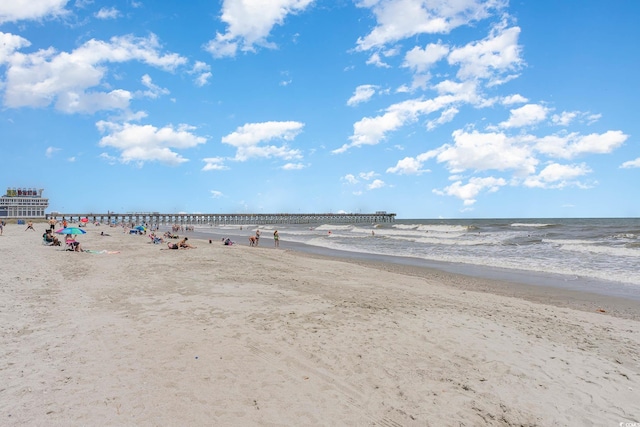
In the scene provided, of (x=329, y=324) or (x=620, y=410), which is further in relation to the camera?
(x=329, y=324)

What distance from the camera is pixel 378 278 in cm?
1366

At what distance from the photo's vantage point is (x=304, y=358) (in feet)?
17.6

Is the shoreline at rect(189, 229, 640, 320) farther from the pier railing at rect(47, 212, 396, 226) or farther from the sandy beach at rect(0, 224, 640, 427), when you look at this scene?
the pier railing at rect(47, 212, 396, 226)

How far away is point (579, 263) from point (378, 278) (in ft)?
39.0

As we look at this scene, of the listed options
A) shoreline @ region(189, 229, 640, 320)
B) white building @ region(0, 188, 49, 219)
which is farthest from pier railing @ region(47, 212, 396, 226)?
shoreline @ region(189, 229, 640, 320)

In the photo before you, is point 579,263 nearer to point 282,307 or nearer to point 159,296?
point 282,307

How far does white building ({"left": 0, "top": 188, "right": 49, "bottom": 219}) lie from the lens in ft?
301

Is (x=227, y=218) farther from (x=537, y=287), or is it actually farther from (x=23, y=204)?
(x=537, y=287)

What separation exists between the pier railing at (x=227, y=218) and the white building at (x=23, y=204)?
10.5 feet

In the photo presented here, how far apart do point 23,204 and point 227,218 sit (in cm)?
5317

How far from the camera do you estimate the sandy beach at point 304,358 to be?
3982 mm

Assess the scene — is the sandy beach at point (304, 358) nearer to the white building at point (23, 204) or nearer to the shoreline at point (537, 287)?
the shoreline at point (537, 287)

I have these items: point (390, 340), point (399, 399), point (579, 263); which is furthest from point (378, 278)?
point (579, 263)

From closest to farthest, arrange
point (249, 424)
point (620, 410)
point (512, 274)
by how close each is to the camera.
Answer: point (249, 424) < point (620, 410) < point (512, 274)
